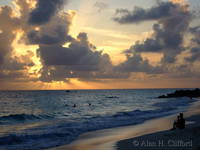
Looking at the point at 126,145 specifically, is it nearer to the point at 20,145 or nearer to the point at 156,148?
the point at 156,148

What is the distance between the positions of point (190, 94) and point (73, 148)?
4797 inches

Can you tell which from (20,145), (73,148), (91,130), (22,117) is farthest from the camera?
(22,117)

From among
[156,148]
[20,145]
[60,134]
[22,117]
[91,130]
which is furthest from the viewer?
[22,117]

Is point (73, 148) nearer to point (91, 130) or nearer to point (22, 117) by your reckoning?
point (91, 130)

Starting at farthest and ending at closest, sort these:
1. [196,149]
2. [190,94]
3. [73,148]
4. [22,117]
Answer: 1. [190,94]
2. [22,117]
3. [73,148]
4. [196,149]

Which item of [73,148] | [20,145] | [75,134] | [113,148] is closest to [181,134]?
[113,148]

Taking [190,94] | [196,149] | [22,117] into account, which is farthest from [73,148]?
[190,94]

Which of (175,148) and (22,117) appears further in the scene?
(22,117)

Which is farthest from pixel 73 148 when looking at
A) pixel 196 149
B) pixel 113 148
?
pixel 196 149

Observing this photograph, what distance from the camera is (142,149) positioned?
657 inches

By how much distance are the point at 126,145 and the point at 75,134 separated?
9242 millimetres

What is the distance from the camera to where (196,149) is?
591 inches

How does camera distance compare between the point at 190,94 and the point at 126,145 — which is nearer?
the point at 126,145

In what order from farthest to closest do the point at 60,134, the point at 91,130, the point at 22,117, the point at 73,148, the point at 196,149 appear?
the point at 22,117
the point at 91,130
the point at 60,134
the point at 73,148
the point at 196,149
